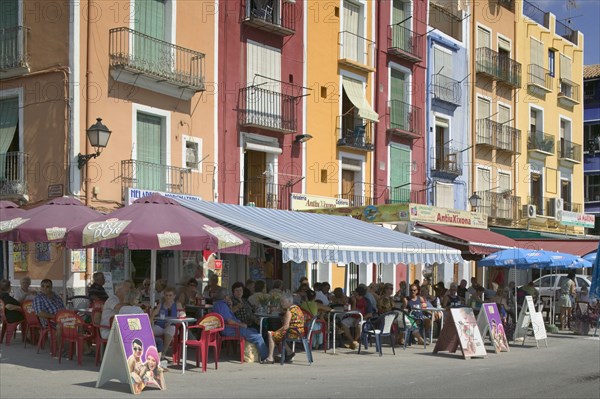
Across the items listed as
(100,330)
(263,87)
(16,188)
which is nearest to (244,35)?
(263,87)

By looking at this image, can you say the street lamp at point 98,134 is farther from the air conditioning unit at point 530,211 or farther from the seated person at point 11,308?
the air conditioning unit at point 530,211

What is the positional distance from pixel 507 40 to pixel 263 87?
16.3 meters

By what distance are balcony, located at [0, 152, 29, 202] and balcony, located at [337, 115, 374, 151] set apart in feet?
33.9

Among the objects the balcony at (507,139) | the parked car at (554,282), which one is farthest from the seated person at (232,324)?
the balcony at (507,139)

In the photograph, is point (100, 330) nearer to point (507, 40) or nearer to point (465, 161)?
point (465, 161)

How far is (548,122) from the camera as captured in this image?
39.0m

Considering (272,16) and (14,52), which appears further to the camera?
(272,16)

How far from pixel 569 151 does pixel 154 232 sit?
31.6 meters

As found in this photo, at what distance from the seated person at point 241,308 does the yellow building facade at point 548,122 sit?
2239cm

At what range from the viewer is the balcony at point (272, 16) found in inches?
906

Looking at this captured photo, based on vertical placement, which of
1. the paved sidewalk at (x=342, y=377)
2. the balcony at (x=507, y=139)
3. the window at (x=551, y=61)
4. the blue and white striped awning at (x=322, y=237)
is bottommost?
the paved sidewalk at (x=342, y=377)

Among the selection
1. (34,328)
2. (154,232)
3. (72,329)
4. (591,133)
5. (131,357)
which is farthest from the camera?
(591,133)

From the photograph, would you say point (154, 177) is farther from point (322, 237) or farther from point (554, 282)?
point (554, 282)

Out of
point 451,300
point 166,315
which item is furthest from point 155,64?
point 451,300
